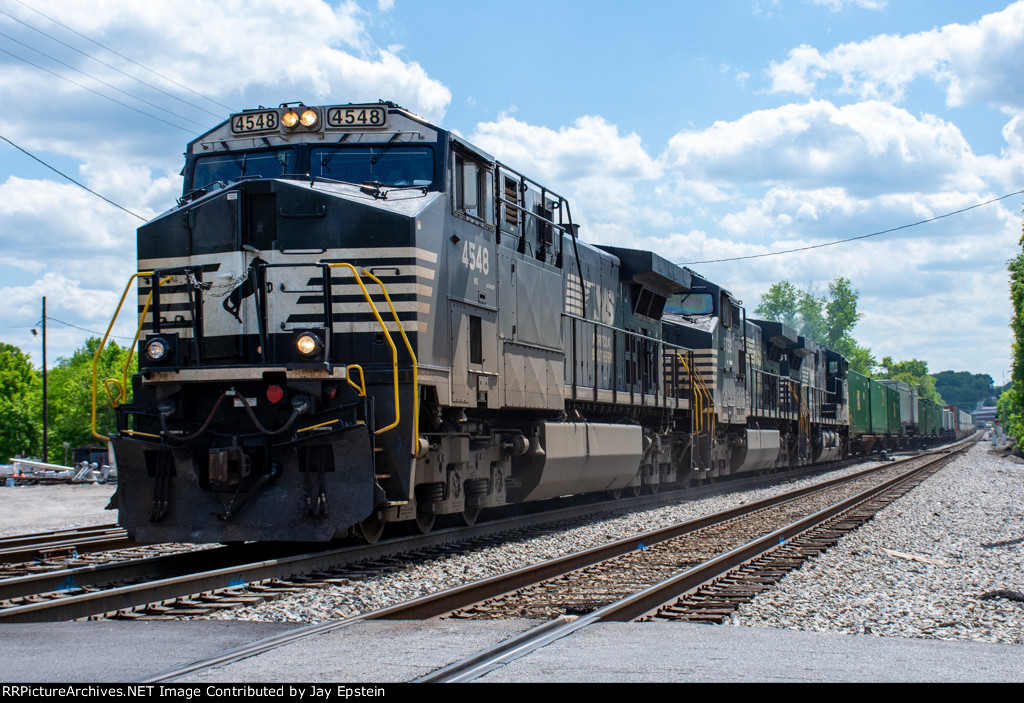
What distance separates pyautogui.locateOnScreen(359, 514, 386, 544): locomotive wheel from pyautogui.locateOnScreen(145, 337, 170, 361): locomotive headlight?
2078 millimetres

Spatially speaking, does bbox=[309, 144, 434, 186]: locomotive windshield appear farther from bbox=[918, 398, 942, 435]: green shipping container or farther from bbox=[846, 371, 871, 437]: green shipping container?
bbox=[918, 398, 942, 435]: green shipping container

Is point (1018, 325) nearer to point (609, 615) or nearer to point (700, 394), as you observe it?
point (700, 394)

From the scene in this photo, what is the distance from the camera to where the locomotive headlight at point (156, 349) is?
7.82 metres

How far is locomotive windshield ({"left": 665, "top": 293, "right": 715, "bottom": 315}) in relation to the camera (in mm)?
18672

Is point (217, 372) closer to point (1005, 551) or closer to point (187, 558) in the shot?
point (187, 558)

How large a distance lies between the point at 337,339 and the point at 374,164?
1.71 meters

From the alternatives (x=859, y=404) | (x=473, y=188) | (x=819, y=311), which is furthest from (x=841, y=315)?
(x=473, y=188)

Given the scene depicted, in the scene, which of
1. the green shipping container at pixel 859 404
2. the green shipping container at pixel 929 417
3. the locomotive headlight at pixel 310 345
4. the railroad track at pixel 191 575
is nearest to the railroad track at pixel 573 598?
the railroad track at pixel 191 575

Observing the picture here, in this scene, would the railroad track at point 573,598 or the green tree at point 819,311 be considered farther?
the green tree at point 819,311

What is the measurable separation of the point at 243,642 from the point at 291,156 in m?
4.79

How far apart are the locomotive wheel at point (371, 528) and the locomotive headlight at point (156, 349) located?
208 centimetres

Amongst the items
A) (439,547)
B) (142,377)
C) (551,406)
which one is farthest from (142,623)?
(551,406)

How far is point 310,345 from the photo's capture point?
7.44 m

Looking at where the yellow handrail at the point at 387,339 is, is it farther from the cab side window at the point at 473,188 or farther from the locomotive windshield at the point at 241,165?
the cab side window at the point at 473,188
